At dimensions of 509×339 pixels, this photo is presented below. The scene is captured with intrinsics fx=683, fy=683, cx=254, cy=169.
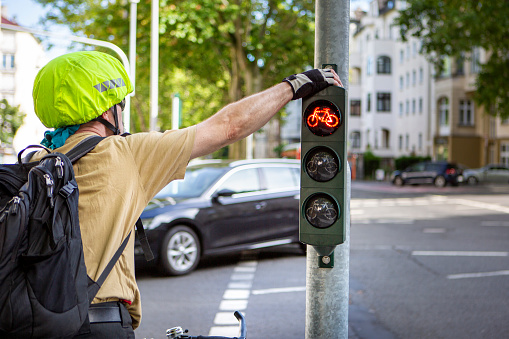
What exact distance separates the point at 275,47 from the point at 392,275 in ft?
61.9

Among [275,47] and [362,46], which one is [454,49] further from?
[362,46]

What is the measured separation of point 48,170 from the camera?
1791 millimetres

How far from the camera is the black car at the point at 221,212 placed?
9258 millimetres

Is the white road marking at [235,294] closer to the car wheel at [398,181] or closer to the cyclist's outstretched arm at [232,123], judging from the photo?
the cyclist's outstretched arm at [232,123]

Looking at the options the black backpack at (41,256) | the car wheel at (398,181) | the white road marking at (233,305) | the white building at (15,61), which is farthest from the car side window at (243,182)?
the white building at (15,61)

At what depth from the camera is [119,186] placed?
80.4 inches

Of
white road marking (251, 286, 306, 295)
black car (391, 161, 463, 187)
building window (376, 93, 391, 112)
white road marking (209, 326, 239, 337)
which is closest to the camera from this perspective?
white road marking (209, 326, 239, 337)

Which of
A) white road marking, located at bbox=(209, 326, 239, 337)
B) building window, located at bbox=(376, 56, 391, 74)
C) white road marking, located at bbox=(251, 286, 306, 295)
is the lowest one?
white road marking, located at bbox=(251, 286, 306, 295)

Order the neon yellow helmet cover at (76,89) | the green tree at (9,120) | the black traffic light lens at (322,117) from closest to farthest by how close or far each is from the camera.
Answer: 1. the neon yellow helmet cover at (76,89)
2. the black traffic light lens at (322,117)
3. the green tree at (9,120)

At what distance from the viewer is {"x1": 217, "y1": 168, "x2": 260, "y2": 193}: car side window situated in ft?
33.7

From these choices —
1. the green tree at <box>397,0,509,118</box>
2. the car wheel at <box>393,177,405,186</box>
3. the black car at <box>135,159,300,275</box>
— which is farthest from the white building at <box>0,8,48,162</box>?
Result: the black car at <box>135,159,300,275</box>

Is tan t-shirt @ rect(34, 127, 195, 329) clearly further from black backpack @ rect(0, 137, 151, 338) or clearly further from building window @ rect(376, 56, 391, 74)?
building window @ rect(376, 56, 391, 74)

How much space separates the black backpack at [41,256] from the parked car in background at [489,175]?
44.8 m

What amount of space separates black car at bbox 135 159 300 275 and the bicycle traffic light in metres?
6.11
